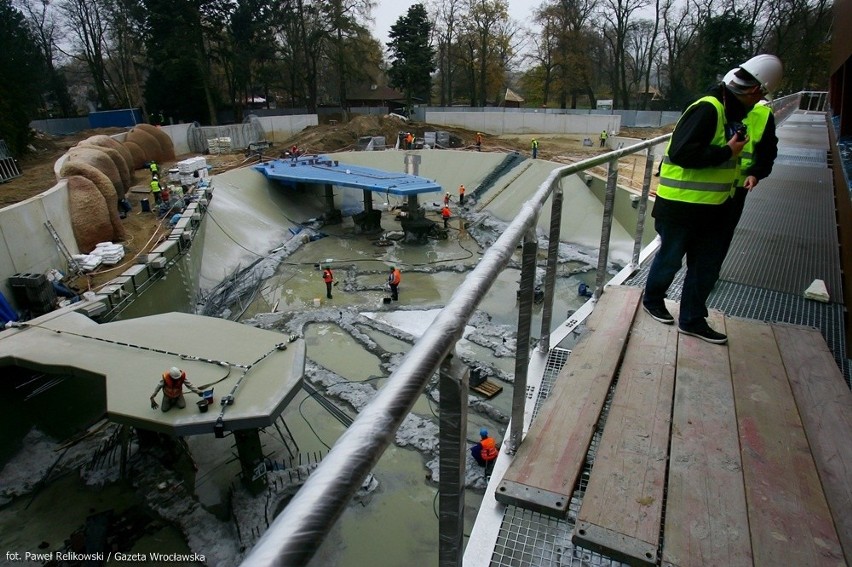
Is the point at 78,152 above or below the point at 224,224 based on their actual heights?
above

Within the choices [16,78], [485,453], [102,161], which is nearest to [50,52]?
[16,78]

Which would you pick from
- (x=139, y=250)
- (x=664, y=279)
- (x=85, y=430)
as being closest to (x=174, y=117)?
(x=139, y=250)

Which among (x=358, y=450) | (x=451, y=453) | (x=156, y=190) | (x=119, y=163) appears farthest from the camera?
(x=119, y=163)

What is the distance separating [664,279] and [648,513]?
1.53m

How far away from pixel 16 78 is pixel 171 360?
908 inches

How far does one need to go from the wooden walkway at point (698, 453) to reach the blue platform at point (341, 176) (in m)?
14.3

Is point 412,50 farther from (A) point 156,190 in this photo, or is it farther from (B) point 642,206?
(B) point 642,206

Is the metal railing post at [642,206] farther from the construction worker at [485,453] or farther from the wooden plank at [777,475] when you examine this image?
the construction worker at [485,453]

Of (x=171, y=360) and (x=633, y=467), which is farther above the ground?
(x=633, y=467)

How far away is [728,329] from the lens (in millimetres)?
2639

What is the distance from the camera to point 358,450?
0.66 metres

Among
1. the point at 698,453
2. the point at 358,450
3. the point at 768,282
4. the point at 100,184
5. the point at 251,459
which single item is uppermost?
the point at 358,450

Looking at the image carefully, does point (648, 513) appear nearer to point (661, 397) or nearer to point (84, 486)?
point (661, 397)

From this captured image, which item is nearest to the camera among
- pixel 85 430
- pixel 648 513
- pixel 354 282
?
pixel 648 513
